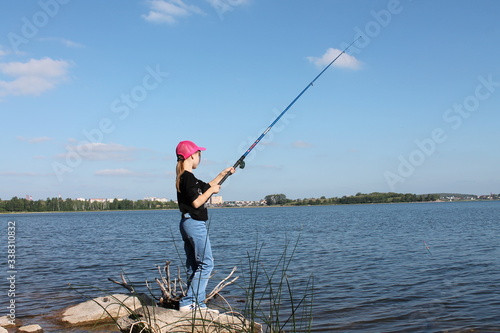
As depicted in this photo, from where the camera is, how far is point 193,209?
480 centimetres

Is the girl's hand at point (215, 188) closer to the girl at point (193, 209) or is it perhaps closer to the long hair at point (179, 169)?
the girl at point (193, 209)

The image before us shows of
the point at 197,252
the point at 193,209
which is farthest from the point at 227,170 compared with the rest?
the point at 197,252

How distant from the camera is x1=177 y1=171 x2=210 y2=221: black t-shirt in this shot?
478 cm

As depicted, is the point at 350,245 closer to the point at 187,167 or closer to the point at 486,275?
the point at 486,275

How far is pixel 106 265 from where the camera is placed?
13906 mm

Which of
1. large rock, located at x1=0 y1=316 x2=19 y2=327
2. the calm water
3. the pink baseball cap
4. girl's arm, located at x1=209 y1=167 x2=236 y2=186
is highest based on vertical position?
the pink baseball cap

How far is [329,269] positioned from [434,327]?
540 centimetres

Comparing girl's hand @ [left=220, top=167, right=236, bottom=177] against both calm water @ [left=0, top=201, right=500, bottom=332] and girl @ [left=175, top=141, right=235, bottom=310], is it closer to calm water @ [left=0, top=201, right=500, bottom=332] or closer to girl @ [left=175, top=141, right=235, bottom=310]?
girl @ [left=175, top=141, right=235, bottom=310]

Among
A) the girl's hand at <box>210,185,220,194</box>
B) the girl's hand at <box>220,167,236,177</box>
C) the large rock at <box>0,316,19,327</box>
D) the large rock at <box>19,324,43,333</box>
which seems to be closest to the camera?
the girl's hand at <box>210,185,220,194</box>

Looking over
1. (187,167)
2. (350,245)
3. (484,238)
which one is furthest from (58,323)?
(484,238)

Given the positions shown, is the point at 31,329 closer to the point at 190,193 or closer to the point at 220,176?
the point at 190,193

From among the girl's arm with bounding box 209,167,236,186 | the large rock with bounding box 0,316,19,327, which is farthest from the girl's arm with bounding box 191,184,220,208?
the large rock with bounding box 0,316,19,327

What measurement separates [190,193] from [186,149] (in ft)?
1.71

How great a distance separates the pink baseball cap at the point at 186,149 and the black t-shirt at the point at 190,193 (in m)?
0.21
